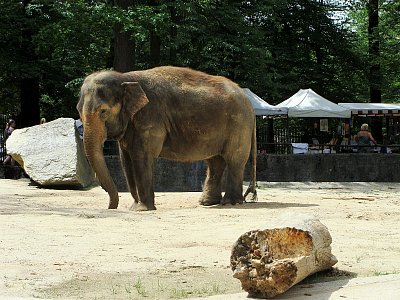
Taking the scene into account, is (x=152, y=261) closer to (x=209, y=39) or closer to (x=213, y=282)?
(x=213, y=282)

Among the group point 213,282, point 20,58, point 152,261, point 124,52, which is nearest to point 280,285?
point 213,282

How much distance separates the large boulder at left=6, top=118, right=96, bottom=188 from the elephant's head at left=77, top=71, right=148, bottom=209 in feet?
17.4

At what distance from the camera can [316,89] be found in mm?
38656

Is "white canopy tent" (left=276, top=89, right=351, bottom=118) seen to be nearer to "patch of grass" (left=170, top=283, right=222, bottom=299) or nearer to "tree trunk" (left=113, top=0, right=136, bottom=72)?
"tree trunk" (left=113, top=0, right=136, bottom=72)

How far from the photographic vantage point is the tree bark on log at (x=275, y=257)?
6742 millimetres

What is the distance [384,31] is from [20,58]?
47.0 ft

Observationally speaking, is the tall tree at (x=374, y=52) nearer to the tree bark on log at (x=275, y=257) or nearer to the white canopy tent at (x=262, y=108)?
the white canopy tent at (x=262, y=108)

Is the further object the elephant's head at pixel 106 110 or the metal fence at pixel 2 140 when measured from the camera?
the metal fence at pixel 2 140

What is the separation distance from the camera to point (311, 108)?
97.2 feet

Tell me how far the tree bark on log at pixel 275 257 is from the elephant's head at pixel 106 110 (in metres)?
7.29

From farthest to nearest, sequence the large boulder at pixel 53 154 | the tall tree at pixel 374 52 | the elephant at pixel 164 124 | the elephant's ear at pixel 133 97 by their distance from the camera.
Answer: the tall tree at pixel 374 52
the large boulder at pixel 53 154
the elephant's ear at pixel 133 97
the elephant at pixel 164 124

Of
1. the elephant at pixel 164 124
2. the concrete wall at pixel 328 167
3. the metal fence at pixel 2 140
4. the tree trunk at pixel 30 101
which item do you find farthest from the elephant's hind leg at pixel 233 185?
the tree trunk at pixel 30 101

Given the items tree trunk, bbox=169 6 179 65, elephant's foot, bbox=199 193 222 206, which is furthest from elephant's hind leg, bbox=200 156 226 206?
tree trunk, bbox=169 6 179 65

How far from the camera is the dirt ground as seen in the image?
7.54 metres
